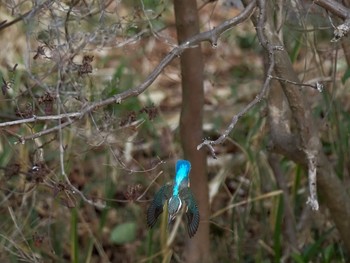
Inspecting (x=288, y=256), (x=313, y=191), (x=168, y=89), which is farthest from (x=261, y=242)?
(x=168, y=89)

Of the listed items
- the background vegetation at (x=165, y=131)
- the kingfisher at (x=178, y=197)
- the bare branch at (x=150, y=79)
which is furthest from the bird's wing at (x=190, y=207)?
the bare branch at (x=150, y=79)

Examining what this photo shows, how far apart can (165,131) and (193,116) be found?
1193 millimetres

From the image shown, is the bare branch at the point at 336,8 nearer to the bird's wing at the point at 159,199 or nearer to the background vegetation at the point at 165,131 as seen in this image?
the background vegetation at the point at 165,131

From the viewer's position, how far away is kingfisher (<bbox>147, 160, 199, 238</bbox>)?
87.9 inches

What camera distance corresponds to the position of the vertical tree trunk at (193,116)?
3.40 meters

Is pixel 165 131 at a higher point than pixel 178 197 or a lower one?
higher

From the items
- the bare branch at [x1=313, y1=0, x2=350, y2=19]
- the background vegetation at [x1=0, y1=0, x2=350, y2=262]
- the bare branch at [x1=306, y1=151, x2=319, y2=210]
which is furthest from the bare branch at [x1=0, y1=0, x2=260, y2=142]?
the bare branch at [x1=306, y1=151, x2=319, y2=210]

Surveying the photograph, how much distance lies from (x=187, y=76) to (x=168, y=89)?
97.0 inches

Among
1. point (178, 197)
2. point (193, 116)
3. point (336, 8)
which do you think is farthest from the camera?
point (193, 116)

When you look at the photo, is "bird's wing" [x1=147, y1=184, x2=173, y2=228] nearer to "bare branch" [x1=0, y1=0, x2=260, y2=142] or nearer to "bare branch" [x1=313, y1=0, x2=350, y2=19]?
"bare branch" [x1=0, y1=0, x2=260, y2=142]

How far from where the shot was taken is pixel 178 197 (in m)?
2.28

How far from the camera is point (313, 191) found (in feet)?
9.36

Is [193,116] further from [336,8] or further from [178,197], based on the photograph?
[178,197]

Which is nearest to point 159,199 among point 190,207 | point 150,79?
point 190,207
